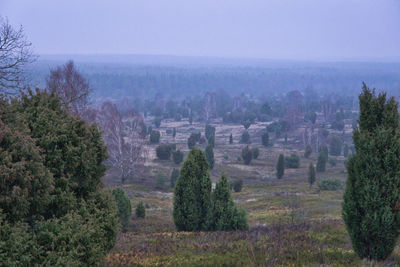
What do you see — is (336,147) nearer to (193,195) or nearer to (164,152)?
(164,152)

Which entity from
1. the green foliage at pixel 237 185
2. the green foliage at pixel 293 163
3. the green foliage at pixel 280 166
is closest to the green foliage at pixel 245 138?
the green foliage at pixel 293 163

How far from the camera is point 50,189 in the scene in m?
5.94

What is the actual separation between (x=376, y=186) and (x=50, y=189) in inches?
255

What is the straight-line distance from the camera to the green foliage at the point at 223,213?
13273 mm

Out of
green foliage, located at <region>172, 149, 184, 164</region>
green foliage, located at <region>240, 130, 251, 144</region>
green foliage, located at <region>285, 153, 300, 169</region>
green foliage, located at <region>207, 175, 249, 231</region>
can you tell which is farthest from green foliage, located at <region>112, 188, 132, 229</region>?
green foliage, located at <region>240, 130, 251, 144</region>

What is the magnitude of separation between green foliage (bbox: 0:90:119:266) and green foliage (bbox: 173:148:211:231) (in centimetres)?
648

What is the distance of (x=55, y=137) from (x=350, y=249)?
Result: 7685 mm

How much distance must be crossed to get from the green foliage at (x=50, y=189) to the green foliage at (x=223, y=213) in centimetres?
644

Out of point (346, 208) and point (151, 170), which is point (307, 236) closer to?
point (346, 208)

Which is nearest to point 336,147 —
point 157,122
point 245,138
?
point 245,138

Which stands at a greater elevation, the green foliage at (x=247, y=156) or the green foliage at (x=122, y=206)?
the green foliage at (x=122, y=206)

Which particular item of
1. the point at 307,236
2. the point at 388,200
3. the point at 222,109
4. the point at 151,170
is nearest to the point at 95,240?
the point at 388,200

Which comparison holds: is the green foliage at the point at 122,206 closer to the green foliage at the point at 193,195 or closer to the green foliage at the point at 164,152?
the green foliage at the point at 193,195

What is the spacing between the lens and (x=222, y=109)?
139 meters
